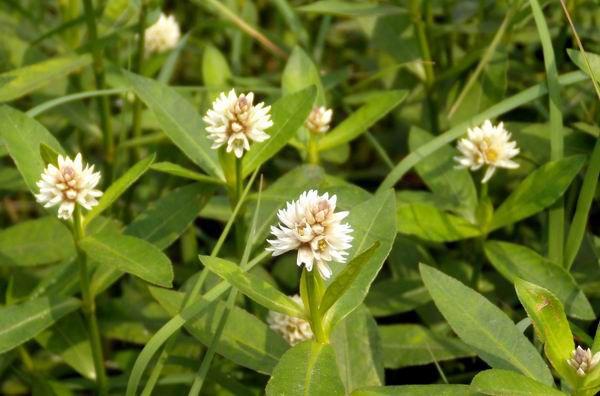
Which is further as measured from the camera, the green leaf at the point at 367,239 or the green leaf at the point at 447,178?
the green leaf at the point at 447,178

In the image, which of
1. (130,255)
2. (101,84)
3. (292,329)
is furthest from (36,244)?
(292,329)

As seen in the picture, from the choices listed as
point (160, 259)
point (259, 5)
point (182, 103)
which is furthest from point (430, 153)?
point (259, 5)

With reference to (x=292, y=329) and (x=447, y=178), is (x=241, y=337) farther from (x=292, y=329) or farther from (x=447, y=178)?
(x=447, y=178)

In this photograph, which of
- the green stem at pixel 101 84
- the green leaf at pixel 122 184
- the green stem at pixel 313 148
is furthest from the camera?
the green stem at pixel 101 84

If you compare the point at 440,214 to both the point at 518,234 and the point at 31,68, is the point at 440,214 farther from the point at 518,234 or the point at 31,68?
the point at 31,68

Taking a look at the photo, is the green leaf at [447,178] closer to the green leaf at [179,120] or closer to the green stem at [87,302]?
the green leaf at [179,120]

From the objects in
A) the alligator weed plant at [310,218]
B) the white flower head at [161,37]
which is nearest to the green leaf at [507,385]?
the alligator weed plant at [310,218]
